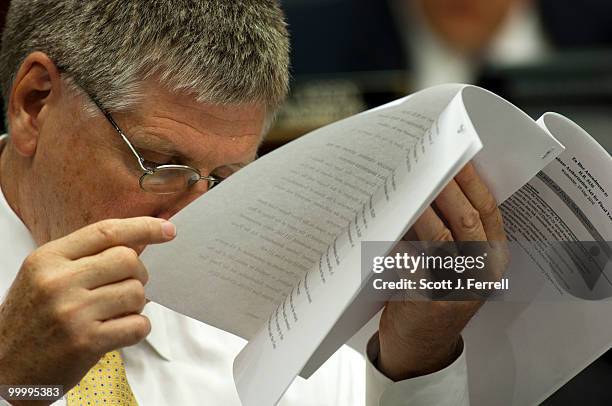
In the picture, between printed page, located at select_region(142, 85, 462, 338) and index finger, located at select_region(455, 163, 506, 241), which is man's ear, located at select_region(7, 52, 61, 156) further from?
index finger, located at select_region(455, 163, 506, 241)

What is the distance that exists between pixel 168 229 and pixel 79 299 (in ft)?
0.43

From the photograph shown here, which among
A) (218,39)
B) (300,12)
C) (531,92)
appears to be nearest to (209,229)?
(218,39)

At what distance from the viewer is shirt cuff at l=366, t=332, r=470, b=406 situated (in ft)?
4.52

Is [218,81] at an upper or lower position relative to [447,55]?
upper

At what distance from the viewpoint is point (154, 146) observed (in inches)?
56.8

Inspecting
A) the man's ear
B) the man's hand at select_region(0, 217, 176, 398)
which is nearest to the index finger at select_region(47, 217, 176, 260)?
the man's hand at select_region(0, 217, 176, 398)

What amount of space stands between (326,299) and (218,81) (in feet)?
1.61

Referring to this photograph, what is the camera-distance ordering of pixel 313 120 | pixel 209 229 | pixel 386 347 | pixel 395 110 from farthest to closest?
1. pixel 313 120
2. pixel 386 347
3. pixel 209 229
4. pixel 395 110

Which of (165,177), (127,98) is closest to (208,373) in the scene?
(165,177)

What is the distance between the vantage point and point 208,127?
1480mm

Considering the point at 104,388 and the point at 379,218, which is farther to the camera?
the point at 104,388

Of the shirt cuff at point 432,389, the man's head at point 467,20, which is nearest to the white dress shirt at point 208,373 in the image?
the shirt cuff at point 432,389

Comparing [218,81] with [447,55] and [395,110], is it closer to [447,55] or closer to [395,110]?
[395,110]

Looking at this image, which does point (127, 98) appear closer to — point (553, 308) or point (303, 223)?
point (303, 223)
